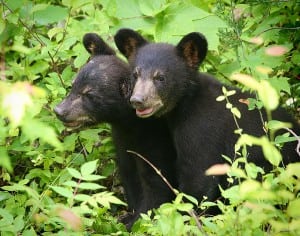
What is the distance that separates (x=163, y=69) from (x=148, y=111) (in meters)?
0.50

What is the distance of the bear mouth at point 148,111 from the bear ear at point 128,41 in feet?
2.73

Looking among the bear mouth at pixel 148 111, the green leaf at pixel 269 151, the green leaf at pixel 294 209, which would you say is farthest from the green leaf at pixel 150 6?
the green leaf at pixel 294 209

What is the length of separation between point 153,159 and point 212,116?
774 millimetres

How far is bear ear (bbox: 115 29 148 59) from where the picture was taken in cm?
630

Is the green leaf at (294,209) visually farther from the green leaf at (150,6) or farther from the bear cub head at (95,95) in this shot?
the green leaf at (150,6)

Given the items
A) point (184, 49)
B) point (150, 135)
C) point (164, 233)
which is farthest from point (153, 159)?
point (164, 233)

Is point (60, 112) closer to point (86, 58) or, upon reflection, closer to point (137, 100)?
point (137, 100)

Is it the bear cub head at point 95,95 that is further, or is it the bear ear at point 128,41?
the bear ear at point 128,41

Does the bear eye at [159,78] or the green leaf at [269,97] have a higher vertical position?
the green leaf at [269,97]

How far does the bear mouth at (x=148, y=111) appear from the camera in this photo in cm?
571

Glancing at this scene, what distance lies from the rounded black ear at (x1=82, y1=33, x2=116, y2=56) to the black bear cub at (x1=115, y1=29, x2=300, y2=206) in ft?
1.31

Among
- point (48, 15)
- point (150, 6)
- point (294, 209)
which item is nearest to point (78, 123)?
point (48, 15)

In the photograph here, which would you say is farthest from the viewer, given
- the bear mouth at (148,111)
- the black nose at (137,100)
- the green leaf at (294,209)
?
the bear mouth at (148,111)

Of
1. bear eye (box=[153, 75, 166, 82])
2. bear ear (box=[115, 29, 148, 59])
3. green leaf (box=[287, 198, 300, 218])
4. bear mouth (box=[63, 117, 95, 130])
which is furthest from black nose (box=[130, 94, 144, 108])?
green leaf (box=[287, 198, 300, 218])
